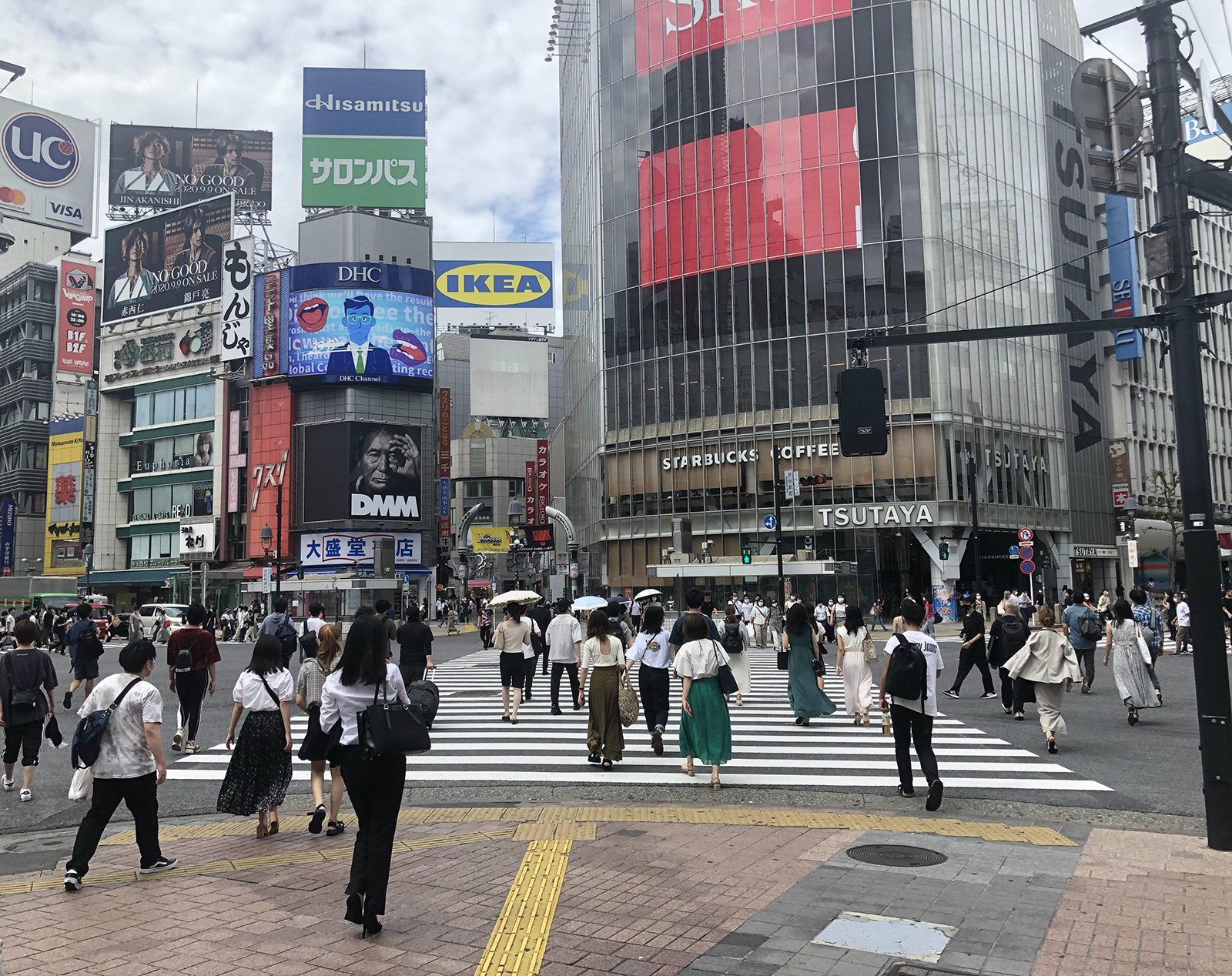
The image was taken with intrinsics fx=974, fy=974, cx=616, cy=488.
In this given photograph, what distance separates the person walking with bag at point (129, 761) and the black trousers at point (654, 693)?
18.2 ft

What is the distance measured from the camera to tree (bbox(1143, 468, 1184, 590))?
56.3 meters

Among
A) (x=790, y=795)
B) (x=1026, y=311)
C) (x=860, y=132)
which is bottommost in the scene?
(x=790, y=795)

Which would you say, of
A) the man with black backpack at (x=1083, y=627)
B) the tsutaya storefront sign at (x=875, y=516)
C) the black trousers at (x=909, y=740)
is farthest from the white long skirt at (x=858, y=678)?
the tsutaya storefront sign at (x=875, y=516)

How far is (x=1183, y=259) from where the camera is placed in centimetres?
796

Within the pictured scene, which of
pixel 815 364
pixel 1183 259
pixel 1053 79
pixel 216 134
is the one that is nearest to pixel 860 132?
pixel 815 364

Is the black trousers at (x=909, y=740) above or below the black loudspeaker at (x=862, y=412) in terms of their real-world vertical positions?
below

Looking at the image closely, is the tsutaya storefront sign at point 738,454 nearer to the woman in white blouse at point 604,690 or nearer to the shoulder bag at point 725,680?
the woman in white blouse at point 604,690

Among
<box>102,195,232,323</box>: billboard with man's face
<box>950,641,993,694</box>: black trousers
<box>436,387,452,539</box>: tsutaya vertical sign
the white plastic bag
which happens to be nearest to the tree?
<box>950,641,993,694</box>: black trousers

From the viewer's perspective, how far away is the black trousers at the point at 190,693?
1231 centimetres

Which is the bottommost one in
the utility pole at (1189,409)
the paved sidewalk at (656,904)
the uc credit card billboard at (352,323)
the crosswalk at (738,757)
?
the crosswalk at (738,757)

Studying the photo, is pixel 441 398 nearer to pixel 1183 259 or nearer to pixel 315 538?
pixel 315 538

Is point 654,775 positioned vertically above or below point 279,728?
below

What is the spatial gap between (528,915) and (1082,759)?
817cm

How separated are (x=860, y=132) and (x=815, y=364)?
12097 mm
